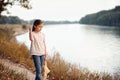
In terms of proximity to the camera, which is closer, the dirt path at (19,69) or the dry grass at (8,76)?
the dry grass at (8,76)

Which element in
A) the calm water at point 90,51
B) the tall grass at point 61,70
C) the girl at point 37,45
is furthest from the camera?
the calm water at point 90,51

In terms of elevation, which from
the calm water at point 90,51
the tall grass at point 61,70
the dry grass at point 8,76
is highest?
the dry grass at point 8,76

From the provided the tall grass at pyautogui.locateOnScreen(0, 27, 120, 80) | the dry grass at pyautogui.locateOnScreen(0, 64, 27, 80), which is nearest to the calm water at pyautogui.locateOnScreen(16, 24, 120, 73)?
the tall grass at pyautogui.locateOnScreen(0, 27, 120, 80)

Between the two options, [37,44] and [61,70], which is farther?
[61,70]

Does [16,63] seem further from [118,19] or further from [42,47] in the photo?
[118,19]

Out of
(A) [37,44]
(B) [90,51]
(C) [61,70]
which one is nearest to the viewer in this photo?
(A) [37,44]

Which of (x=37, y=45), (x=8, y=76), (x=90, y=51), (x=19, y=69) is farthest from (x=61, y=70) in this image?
(x=90, y=51)

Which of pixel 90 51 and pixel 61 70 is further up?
pixel 61 70

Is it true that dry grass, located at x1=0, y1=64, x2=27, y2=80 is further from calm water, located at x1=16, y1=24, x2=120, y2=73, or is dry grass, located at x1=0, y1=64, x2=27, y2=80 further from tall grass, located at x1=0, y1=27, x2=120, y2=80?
calm water, located at x1=16, y1=24, x2=120, y2=73

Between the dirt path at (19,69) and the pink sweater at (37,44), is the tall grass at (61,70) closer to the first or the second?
the dirt path at (19,69)

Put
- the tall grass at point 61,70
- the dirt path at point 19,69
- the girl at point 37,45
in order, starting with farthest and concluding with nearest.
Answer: the tall grass at point 61,70 → the dirt path at point 19,69 → the girl at point 37,45

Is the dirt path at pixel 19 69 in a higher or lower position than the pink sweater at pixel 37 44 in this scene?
lower

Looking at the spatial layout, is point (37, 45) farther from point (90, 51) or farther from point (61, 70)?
point (90, 51)

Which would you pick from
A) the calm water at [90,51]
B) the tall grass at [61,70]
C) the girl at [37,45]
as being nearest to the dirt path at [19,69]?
the tall grass at [61,70]
